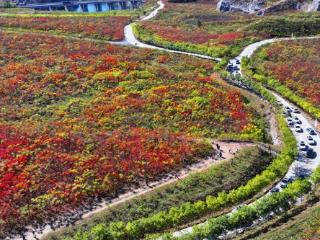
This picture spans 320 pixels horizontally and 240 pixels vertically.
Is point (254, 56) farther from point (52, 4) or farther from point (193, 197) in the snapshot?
point (52, 4)

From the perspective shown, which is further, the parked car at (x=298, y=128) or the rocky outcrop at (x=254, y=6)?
the rocky outcrop at (x=254, y=6)

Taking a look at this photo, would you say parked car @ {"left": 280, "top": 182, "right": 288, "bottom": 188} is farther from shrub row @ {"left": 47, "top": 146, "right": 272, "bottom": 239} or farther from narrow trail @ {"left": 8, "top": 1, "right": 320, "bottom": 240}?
shrub row @ {"left": 47, "top": 146, "right": 272, "bottom": 239}

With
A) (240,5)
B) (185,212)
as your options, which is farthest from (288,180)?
(240,5)

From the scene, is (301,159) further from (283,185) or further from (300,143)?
(283,185)

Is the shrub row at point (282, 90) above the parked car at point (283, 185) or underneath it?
above

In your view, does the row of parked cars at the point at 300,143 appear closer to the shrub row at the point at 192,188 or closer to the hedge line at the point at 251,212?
the hedge line at the point at 251,212

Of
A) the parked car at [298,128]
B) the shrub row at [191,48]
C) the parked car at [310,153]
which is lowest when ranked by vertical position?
the parked car at [310,153]

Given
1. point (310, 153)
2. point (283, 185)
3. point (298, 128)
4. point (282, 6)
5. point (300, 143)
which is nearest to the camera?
point (283, 185)

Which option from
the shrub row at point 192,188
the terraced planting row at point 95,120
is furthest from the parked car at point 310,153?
the terraced planting row at point 95,120

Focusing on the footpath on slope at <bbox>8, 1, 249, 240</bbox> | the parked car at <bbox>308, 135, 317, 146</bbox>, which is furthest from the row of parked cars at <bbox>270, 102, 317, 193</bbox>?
the footpath on slope at <bbox>8, 1, 249, 240</bbox>

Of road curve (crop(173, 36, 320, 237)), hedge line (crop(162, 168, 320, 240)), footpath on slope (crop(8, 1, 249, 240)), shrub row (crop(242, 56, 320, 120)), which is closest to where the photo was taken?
hedge line (crop(162, 168, 320, 240))
